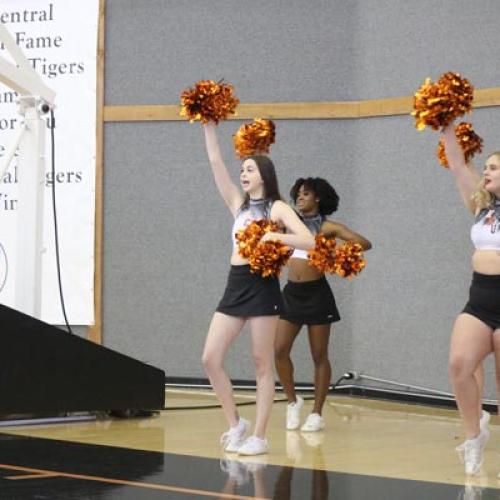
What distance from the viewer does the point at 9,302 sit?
10.6 metres

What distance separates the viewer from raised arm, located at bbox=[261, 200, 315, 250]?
19.8 ft

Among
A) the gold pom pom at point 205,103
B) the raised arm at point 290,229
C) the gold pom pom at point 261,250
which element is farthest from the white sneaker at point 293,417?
the gold pom pom at point 205,103

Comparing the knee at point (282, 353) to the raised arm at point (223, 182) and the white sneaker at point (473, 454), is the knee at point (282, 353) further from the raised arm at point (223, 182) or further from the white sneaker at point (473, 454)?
the white sneaker at point (473, 454)

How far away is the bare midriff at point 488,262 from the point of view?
5512 mm

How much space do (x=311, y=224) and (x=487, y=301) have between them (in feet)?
8.24

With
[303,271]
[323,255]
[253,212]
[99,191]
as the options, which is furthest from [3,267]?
[323,255]

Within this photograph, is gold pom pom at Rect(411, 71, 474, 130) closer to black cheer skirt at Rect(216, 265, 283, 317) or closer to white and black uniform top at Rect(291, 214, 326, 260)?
black cheer skirt at Rect(216, 265, 283, 317)

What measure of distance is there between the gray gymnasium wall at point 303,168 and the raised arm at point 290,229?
120 inches

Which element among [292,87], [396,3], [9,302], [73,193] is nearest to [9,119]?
[73,193]

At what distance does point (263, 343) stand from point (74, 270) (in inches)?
187

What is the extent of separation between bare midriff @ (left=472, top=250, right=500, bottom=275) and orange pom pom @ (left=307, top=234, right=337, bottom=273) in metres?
0.77

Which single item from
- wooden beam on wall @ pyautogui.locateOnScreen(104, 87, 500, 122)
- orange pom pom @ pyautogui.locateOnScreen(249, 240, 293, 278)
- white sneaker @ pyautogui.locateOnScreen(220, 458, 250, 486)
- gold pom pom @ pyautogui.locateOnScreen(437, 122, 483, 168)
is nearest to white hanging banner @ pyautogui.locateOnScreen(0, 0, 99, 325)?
wooden beam on wall @ pyautogui.locateOnScreen(104, 87, 500, 122)

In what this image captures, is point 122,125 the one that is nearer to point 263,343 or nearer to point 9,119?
point 9,119

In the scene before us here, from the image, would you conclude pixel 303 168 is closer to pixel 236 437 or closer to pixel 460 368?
pixel 236 437
